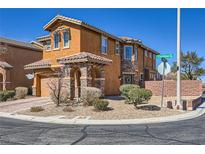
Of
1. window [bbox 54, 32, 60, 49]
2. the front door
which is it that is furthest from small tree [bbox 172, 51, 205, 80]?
window [bbox 54, 32, 60, 49]

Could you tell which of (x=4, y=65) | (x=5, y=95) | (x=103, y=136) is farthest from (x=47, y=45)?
(x=103, y=136)

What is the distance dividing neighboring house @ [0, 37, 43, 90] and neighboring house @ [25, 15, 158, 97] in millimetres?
4071

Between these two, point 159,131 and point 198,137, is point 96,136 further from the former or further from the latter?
point 198,137

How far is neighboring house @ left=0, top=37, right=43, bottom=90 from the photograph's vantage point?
25270 millimetres

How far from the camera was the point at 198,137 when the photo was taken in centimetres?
776

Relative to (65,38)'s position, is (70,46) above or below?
below

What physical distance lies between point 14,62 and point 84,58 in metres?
13.1

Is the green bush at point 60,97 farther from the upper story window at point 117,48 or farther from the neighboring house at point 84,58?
the upper story window at point 117,48

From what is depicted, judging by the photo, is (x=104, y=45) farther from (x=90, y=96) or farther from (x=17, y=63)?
(x=17, y=63)

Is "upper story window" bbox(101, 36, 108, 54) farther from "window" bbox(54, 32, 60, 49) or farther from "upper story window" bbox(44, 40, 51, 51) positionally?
"upper story window" bbox(44, 40, 51, 51)

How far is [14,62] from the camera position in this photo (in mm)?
27094

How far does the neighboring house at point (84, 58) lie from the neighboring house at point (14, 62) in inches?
160

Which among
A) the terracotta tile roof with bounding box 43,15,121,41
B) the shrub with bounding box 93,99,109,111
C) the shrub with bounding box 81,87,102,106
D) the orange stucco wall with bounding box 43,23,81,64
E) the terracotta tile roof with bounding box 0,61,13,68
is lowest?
the shrub with bounding box 93,99,109,111

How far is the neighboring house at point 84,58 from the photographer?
60.4ft
